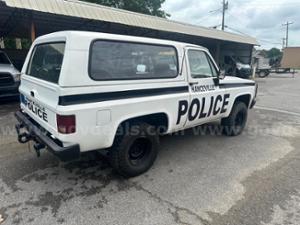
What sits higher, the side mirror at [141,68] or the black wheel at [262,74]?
the side mirror at [141,68]

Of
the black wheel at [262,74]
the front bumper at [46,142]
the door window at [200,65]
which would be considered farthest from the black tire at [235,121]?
the black wheel at [262,74]

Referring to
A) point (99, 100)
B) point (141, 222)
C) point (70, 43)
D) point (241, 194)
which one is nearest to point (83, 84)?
point (99, 100)

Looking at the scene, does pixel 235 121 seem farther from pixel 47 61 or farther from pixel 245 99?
pixel 47 61

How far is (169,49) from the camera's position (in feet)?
11.9

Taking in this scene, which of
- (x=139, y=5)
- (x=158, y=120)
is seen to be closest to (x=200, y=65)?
(x=158, y=120)

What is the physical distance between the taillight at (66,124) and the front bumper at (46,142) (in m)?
0.20

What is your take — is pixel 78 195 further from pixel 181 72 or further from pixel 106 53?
pixel 181 72

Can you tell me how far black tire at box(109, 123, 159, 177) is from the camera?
3.15 meters

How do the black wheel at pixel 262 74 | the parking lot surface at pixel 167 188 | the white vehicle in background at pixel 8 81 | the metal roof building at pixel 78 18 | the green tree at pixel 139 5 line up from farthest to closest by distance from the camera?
the black wheel at pixel 262 74 → the green tree at pixel 139 5 → the white vehicle in background at pixel 8 81 → the metal roof building at pixel 78 18 → the parking lot surface at pixel 167 188

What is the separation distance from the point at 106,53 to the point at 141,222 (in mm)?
2021

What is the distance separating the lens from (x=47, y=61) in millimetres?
3213

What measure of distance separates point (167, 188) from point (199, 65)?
220cm

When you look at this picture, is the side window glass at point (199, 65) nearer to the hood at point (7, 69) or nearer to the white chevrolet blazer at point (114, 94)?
the white chevrolet blazer at point (114, 94)

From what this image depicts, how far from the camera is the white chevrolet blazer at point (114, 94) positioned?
2578 millimetres
